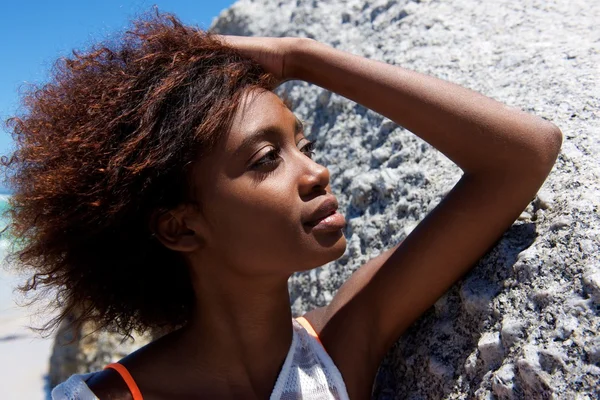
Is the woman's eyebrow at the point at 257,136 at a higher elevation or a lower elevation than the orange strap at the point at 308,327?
higher

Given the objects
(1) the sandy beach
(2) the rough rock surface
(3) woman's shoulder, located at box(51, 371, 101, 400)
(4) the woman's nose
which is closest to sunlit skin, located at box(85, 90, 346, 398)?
(4) the woman's nose

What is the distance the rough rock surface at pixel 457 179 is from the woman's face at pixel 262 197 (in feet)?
1.32

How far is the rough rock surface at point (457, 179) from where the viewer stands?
4.32 ft

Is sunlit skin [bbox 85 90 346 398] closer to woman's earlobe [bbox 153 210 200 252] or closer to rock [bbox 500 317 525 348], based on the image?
woman's earlobe [bbox 153 210 200 252]

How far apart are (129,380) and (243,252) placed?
0.47 metres

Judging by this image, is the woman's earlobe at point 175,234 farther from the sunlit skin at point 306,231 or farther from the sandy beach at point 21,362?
the sandy beach at point 21,362

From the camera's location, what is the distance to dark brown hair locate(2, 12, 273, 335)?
151cm

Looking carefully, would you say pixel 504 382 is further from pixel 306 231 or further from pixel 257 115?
pixel 257 115

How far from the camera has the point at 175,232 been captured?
1633mm

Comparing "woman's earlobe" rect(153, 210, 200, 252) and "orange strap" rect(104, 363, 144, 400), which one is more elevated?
"woman's earlobe" rect(153, 210, 200, 252)

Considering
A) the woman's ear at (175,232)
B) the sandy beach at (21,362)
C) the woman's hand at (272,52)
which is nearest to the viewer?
the woman's ear at (175,232)

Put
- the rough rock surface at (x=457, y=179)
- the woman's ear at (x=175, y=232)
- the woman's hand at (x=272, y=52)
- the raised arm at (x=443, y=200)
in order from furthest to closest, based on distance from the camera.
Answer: the woman's hand at (x=272, y=52), the woman's ear at (x=175, y=232), the raised arm at (x=443, y=200), the rough rock surface at (x=457, y=179)

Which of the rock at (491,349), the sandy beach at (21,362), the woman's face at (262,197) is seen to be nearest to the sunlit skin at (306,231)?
the woman's face at (262,197)

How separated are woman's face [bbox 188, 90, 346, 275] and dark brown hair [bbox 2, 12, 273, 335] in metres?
0.06
